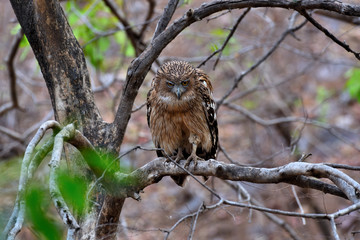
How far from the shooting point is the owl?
4359mm

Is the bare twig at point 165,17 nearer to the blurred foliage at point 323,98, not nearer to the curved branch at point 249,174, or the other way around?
the curved branch at point 249,174

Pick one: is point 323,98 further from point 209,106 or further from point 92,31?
point 209,106

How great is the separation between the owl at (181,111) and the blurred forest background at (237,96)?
5.00ft

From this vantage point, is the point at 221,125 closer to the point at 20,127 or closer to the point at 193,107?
the point at 20,127

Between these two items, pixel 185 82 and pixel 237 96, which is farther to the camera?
pixel 237 96

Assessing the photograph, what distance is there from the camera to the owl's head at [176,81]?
434 centimetres

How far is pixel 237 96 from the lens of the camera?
7.20 m

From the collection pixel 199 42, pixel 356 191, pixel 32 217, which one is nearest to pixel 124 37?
pixel 199 42

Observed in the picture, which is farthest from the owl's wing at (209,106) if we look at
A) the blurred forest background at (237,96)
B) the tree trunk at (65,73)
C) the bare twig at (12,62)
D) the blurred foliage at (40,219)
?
the blurred foliage at (40,219)

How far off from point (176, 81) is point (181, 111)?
29 centimetres

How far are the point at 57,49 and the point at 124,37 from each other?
11.2 feet

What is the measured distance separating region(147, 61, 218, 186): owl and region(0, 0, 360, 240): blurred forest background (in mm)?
1524

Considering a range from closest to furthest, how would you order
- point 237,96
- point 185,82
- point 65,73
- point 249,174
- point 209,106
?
point 249,174
point 65,73
point 185,82
point 209,106
point 237,96

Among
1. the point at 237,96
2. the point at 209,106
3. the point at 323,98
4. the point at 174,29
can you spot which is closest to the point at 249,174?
the point at 174,29
